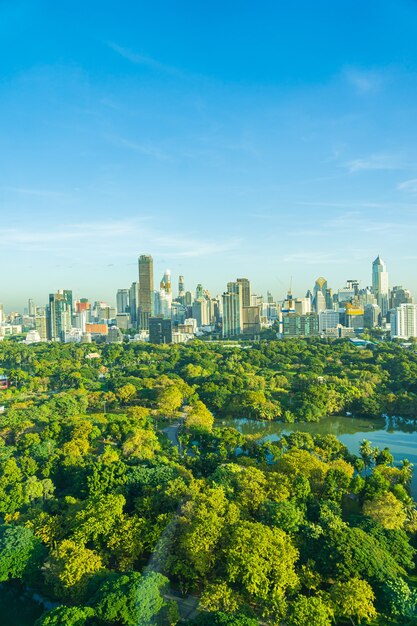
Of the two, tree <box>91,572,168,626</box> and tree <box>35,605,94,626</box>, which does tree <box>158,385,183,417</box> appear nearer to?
tree <box>91,572,168,626</box>

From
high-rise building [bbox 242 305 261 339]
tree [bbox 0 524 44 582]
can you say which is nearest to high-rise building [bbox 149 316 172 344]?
high-rise building [bbox 242 305 261 339]

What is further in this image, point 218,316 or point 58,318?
point 218,316

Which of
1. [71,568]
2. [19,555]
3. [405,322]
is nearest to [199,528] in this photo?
[71,568]

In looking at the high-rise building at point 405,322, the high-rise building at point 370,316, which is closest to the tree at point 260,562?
the high-rise building at point 405,322

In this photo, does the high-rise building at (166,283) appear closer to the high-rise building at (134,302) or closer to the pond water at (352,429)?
the high-rise building at (134,302)

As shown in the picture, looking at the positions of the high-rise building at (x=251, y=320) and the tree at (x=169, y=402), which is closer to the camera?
the tree at (x=169, y=402)

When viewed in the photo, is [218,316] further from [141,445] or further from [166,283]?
[141,445]
